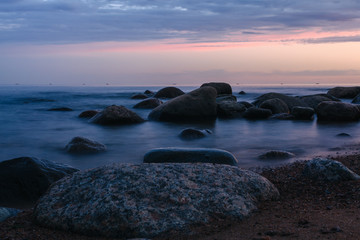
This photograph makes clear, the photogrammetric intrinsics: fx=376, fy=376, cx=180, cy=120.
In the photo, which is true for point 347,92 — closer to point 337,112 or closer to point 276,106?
point 276,106

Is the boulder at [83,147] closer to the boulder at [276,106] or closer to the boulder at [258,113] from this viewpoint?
the boulder at [258,113]

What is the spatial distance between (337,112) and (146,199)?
12172 mm

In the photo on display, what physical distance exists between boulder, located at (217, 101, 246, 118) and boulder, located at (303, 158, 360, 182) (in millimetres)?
10276

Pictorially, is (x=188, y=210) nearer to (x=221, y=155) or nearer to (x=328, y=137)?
(x=221, y=155)

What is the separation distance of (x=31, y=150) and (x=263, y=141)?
5973mm

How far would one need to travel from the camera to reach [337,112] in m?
14.0

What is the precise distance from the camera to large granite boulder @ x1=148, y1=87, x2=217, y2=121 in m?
13.8

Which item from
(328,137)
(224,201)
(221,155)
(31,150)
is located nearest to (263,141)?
(328,137)

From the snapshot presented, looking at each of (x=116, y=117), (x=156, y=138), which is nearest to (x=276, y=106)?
(x=116, y=117)

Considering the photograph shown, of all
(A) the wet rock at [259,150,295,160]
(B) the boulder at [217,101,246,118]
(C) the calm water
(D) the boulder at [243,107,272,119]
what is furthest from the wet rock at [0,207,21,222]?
(D) the boulder at [243,107,272,119]

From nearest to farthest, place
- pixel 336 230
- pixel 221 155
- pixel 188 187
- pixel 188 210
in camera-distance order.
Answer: pixel 336 230 < pixel 188 210 < pixel 188 187 < pixel 221 155

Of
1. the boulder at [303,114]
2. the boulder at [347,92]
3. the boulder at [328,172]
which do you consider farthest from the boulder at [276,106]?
the boulder at [347,92]

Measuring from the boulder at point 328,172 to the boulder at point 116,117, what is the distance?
342 inches

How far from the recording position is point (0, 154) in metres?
8.82
